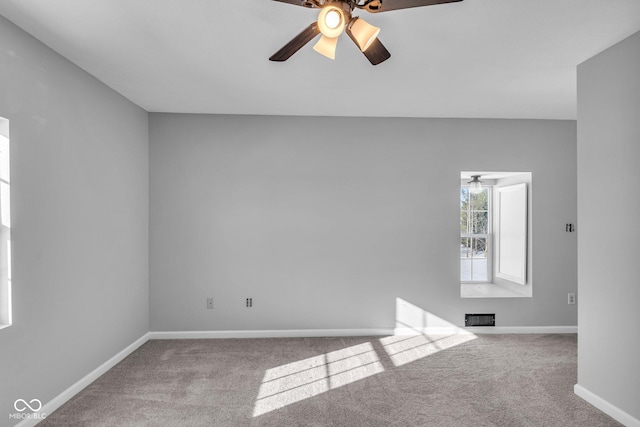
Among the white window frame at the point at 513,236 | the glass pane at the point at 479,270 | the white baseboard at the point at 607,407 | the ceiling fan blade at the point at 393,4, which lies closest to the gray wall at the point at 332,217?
the white window frame at the point at 513,236

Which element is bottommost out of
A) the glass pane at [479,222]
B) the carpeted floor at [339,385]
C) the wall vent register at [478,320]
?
Result: the carpeted floor at [339,385]

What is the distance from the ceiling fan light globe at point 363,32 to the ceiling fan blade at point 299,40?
0.57 feet

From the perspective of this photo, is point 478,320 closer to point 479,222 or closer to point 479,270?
point 479,270

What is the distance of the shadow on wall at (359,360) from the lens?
9.91ft

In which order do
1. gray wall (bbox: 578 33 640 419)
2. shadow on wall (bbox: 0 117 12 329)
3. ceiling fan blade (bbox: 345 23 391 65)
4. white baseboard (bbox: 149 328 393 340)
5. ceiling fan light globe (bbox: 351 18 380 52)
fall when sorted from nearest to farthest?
ceiling fan light globe (bbox: 351 18 380 52)
ceiling fan blade (bbox: 345 23 391 65)
shadow on wall (bbox: 0 117 12 329)
gray wall (bbox: 578 33 640 419)
white baseboard (bbox: 149 328 393 340)

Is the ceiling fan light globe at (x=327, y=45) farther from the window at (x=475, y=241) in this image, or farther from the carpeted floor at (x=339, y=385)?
the window at (x=475, y=241)

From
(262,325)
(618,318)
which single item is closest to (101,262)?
(262,325)

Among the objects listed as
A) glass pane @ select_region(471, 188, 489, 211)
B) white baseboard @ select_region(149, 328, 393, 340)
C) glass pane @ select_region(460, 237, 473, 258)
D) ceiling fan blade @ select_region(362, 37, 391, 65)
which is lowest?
white baseboard @ select_region(149, 328, 393, 340)

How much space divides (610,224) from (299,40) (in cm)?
245

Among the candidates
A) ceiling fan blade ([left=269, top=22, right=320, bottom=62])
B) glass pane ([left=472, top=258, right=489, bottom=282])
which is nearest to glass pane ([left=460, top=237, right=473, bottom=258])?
glass pane ([left=472, top=258, right=489, bottom=282])

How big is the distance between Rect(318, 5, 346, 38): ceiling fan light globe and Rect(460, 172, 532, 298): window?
359 centimetres

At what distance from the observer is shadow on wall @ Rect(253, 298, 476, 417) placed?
9.91 feet

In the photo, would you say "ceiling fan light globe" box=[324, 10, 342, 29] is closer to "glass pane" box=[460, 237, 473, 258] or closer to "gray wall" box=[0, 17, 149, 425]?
"gray wall" box=[0, 17, 149, 425]

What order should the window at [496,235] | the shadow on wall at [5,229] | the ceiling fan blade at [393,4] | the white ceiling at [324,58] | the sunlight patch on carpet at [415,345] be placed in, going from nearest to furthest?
the ceiling fan blade at [393,4] < the white ceiling at [324,58] < the shadow on wall at [5,229] < the sunlight patch on carpet at [415,345] < the window at [496,235]
